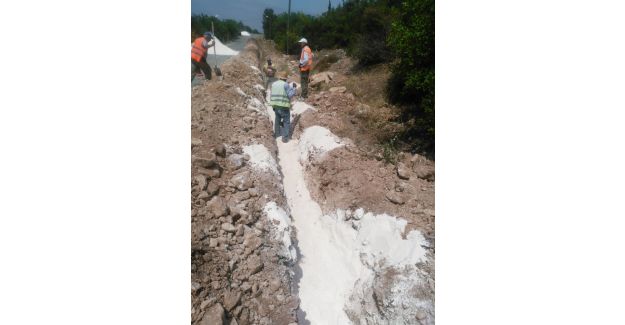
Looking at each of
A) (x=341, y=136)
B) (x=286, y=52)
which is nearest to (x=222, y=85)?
(x=341, y=136)

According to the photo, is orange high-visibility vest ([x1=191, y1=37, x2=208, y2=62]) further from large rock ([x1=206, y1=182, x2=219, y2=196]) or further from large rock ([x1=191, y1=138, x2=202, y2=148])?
large rock ([x1=206, y1=182, x2=219, y2=196])

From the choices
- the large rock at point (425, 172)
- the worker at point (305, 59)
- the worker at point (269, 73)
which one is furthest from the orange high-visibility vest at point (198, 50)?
the worker at point (269, 73)

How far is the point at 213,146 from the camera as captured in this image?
4.73 metres

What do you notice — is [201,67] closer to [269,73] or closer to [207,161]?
[207,161]

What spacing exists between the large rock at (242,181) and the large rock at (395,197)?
7.36ft

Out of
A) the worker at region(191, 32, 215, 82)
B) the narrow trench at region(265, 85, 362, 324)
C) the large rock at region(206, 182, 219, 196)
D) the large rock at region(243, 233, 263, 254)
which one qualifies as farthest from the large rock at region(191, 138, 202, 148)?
the narrow trench at region(265, 85, 362, 324)

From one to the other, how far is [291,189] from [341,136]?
1.85 m

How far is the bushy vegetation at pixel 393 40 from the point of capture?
514cm

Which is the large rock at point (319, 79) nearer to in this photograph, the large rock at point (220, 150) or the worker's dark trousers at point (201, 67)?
the large rock at point (220, 150)

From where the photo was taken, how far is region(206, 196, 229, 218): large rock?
3.70m

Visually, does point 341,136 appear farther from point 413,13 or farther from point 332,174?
point 413,13

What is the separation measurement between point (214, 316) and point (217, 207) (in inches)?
54.6

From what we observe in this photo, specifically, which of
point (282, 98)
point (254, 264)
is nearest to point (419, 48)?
point (282, 98)

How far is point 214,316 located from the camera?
8.80 feet
